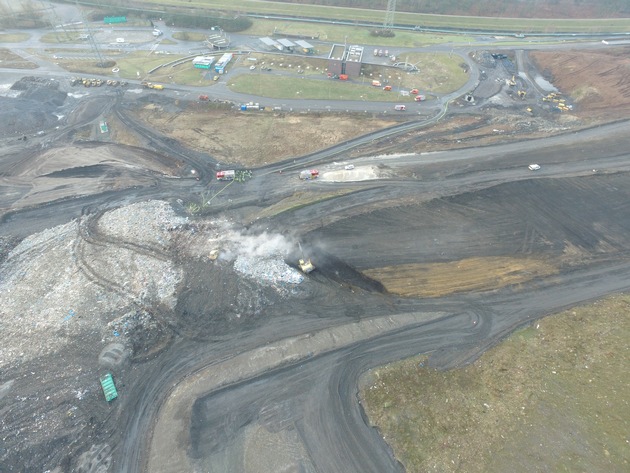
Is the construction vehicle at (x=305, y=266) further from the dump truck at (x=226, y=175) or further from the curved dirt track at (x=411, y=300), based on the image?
the dump truck at (x=226, y=175)

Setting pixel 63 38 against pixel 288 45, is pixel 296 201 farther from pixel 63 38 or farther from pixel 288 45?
pixel 63 38

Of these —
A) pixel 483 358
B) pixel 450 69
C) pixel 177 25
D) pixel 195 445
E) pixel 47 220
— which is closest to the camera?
pixel 195 445

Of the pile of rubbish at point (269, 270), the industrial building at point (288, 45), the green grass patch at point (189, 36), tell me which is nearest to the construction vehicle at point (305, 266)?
the pile of rubbish at point (269, 270)

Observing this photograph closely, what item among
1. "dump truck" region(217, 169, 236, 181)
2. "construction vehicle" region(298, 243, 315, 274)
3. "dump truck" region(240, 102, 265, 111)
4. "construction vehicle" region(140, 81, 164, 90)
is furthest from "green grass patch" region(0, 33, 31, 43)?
"construction vehicle" region(298, 243, 315, 274)

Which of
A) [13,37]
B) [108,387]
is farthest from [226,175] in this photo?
[13,37]

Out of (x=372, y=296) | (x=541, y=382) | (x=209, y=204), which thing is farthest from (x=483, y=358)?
(x=209, y=204)

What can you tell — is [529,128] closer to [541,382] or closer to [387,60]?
[387,60]
